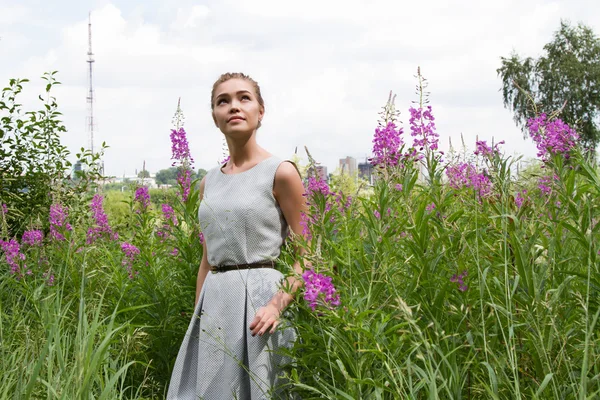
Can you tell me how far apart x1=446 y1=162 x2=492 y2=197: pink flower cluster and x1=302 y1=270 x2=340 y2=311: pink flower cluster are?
1.37 m

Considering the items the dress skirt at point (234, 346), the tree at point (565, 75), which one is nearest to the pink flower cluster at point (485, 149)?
the dress skirt at point (234, 346)

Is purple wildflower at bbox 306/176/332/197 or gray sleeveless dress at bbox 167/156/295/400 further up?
purple wildflower at bbox 306/176/332/197

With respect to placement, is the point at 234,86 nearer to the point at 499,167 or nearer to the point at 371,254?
the point at 371,254

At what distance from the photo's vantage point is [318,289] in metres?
2.36

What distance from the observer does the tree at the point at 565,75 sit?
38469 mm

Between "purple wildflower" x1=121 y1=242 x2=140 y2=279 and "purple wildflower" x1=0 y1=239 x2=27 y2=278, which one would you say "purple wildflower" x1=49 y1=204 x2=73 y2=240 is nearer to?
"purple wildflower" x1=0 y1=239 x2=27 y2=278

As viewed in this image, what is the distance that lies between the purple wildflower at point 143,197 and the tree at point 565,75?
1429 inches

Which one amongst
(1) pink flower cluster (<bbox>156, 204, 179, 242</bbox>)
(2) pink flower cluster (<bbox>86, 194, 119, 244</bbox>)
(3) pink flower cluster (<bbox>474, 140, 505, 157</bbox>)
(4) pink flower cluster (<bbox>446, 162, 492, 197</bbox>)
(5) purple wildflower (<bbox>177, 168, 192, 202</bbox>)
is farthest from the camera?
(2) pink flower cluster (<bbox>86, 194, 119, 244</bbox>)

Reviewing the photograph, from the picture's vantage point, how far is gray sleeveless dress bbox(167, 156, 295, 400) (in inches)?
116

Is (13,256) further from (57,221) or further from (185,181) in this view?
(185,181)

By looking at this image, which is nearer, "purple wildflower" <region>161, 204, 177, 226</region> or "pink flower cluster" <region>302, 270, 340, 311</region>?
"pink flower cluster" <region>302, 270, 340, 311</region>

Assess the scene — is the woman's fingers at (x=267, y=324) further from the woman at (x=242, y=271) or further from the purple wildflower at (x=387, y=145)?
the purple wildflower at (x=387, y=145)

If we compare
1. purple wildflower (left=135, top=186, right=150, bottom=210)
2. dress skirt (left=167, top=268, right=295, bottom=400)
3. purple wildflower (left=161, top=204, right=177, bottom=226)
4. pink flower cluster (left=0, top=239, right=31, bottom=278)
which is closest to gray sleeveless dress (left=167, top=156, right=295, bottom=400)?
dress skirt (left=167, top=268, right=295, bottom=400)

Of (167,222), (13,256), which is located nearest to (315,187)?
(167,222)
